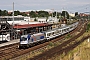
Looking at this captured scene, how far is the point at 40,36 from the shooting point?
159 feet

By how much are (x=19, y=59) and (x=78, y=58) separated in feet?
24.5

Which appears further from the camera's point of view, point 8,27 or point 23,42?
point 8,27

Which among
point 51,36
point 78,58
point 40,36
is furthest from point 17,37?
point 78,58

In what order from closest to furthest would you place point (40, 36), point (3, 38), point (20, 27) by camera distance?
point (40, 36) < point (3, 38) < point (20, 27)

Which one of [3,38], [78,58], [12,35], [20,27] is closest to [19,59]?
[78,58]

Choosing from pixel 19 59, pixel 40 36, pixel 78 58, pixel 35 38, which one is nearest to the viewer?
pixel 78 58

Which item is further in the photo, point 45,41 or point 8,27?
point 8,27

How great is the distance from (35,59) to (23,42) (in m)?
13.2

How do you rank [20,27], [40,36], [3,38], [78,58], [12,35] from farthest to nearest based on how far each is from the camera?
1. [20,27]
2. [12,35]
3. [3,38]
4. [40,36]
5. [78,58]

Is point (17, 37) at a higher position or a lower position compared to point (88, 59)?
lower

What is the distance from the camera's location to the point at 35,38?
4466 centimetres

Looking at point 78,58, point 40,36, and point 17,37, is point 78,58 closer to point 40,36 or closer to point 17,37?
point 40,36

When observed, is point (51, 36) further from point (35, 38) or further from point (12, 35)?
point (35, 38)

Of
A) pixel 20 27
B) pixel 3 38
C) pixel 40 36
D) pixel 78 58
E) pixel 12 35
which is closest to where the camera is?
pixel 78 58
